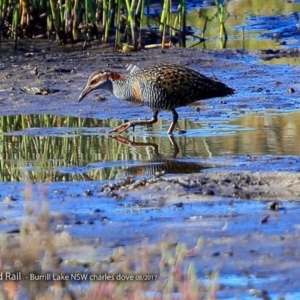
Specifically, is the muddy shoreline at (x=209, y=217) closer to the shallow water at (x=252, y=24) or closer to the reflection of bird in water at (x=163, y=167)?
the reflection of bird in water at (x=163, y=167)

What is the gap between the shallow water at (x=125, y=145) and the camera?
793cm

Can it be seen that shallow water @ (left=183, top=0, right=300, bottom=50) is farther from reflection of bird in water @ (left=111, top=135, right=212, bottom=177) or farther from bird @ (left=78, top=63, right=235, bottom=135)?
reflection of bird in water @ (left=111, top=135, right=212, bottom=177)

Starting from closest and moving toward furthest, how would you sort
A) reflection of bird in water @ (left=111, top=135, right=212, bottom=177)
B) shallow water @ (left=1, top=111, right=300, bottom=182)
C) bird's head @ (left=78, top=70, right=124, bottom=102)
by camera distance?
1. reflection of bird in water @ (left=111, top=135, right=212, bottom=177)
2. shallow water @ (left=1, top=111, right=300, bottom=182)
3. bird's head @ (left=78, top=70, right=124, bottom=102)

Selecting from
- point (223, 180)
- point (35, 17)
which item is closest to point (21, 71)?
point (35, 17)

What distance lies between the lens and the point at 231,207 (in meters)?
6.69

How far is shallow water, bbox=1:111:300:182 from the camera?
7.93 meters

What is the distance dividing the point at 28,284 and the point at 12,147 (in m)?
5.05

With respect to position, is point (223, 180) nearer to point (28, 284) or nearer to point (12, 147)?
point (12, 147)

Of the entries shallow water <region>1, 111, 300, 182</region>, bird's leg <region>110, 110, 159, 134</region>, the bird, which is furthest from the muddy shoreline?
bird's leg <region>110, 110, 159, 134</region>

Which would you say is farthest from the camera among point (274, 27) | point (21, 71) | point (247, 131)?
point (274, 27)

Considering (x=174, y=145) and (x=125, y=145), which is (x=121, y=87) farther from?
(x=174, y=145)


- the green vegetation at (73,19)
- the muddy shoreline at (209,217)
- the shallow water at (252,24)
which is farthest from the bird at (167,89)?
the shallow water at (252,24)

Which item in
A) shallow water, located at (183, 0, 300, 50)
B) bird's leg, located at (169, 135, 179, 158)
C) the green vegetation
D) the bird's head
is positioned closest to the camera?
bird's leg, located at (169, 135, 179, 158)

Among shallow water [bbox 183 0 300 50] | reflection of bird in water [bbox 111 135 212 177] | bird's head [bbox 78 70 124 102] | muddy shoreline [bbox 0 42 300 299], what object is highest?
bird's head [bbox 78 70 124 102]
